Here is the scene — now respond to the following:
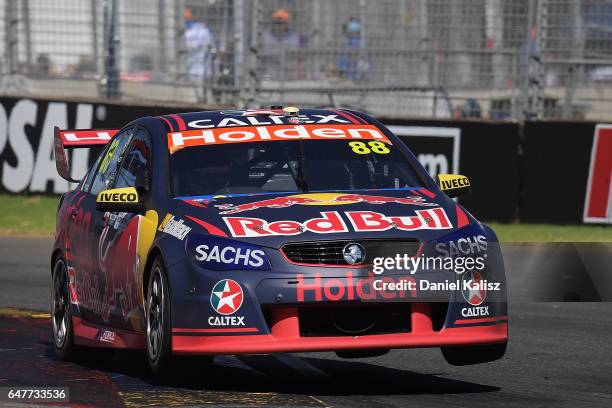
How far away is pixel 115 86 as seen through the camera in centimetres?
1848

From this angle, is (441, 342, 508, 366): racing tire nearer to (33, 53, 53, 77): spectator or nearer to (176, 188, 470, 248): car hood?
(176, 188, 470, 248): car hood

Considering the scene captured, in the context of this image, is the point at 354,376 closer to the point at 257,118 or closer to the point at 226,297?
the point at 226,297

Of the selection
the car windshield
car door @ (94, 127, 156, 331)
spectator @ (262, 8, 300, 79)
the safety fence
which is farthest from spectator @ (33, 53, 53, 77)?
the car windshield

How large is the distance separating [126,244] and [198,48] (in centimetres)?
1049

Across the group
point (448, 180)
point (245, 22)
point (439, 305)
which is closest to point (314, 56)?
point (245, 22)

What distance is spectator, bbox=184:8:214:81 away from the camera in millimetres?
18266

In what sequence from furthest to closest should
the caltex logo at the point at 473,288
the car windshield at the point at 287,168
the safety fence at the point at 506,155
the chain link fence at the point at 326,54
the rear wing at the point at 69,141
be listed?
the chain link fence at the point at 326,54, the safety fence at the point at 506,155, the rear wing at the point at 69,141, the car windshield at the point at 287,168, the caltex logo at the point at 473,288

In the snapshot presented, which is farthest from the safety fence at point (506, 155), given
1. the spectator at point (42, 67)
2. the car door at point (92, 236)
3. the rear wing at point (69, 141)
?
the car door at point (92, 236)

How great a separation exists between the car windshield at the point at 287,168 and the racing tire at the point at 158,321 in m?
0.64

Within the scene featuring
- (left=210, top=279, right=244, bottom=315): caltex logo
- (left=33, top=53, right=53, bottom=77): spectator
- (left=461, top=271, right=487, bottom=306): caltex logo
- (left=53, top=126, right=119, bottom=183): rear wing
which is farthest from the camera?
(left=33, top=53, right=53, bottom=77): spectator

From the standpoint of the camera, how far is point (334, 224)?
715 centimetres

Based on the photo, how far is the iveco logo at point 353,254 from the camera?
7.02 m

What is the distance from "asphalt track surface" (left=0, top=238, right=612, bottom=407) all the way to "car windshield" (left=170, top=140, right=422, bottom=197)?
39.6 inches

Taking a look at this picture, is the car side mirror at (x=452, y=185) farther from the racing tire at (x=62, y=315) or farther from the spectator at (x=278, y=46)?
the spectator at (x=278, y=46)
